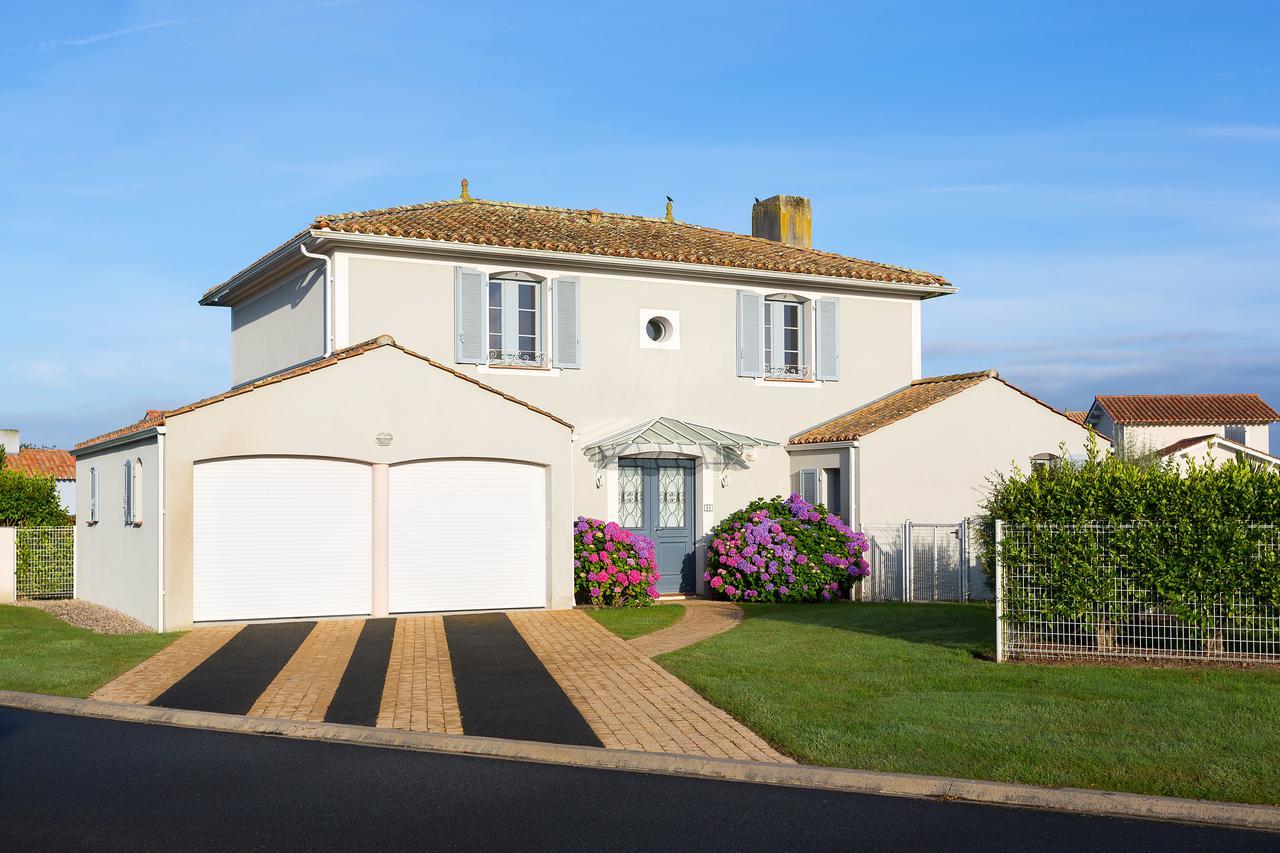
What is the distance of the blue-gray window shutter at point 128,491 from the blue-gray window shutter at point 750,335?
33.2 feet

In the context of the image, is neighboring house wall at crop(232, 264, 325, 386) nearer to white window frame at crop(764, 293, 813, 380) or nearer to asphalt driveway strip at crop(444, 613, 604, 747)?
asphalt driveway strip at crop(444, 613, 604, 747)

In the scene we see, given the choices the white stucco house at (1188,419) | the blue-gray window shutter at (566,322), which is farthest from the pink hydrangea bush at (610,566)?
the white stucco house at (1188,419)

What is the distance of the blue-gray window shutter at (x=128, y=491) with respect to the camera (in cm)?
1795

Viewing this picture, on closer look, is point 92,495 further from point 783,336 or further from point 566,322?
point 783,336

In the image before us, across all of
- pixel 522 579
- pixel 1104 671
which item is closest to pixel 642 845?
pixel 1104 671

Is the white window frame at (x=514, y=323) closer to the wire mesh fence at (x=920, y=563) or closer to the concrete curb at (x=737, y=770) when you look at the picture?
the wire mesh fence at (x=920, y=563)

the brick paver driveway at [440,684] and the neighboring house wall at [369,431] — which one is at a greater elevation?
the neighboring house wall at [369,431]

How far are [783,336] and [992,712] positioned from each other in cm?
1358

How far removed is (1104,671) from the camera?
12.2 meters

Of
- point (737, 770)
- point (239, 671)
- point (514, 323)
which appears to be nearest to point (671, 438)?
point (514, 323)

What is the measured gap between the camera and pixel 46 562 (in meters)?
23.1

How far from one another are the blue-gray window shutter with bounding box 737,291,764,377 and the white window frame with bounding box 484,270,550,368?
370cm

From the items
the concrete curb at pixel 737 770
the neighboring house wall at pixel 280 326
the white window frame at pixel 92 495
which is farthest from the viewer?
the white window frame at pixel 92 495

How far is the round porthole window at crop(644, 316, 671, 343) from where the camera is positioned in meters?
21.7
